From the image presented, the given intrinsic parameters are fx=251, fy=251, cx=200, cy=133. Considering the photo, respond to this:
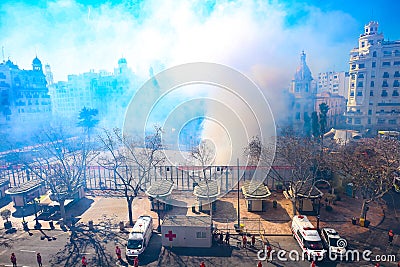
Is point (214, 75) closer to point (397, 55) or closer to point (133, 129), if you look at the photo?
point (133, 129)

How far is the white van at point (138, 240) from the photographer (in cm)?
1189

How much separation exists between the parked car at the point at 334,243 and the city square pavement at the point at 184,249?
503 millimetres

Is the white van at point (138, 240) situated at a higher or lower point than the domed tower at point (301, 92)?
lower

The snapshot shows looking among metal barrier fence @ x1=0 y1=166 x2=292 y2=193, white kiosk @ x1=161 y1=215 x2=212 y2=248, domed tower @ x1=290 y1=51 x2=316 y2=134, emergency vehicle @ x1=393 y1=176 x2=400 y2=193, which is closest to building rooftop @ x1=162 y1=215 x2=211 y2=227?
white kiosk @ x1=161 y1=215 x2=212 y2=248

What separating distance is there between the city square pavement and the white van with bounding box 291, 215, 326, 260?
0.48m

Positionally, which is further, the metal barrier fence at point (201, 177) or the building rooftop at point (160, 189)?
the metal barrier fence at point (201, 177)

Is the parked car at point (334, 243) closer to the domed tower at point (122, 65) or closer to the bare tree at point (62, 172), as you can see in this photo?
the bare tree at point (62, 172)

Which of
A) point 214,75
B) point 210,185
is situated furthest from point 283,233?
point 214,75

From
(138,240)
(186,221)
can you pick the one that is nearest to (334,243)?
(186,221)

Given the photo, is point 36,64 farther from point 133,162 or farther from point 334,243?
point 334,243

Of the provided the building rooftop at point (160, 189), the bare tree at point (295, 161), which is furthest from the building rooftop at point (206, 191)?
the bare tree at point (295, 161)

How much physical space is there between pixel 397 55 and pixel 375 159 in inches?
1358

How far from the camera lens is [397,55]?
40469 mm

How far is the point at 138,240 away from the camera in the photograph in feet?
40.3
